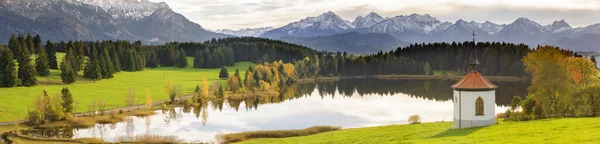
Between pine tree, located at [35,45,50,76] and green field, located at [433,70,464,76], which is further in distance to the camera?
green field, located at [433,70,464,76]

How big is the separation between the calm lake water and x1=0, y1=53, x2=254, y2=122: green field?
13.6 metres

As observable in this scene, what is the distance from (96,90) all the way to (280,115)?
144ft

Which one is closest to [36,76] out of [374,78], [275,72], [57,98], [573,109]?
[57,98]

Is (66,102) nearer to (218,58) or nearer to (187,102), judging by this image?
(187,102)

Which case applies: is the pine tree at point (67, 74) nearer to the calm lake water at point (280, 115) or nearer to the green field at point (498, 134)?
the calm lake water at point (280, 115)

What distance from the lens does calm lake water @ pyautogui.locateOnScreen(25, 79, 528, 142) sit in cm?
6806

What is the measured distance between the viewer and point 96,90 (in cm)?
10562

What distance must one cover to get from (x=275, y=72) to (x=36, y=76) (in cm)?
5883

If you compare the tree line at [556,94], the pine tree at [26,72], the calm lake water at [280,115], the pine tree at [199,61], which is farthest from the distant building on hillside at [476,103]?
the pine tree at [199,61]

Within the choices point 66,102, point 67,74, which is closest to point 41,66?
point 67,74

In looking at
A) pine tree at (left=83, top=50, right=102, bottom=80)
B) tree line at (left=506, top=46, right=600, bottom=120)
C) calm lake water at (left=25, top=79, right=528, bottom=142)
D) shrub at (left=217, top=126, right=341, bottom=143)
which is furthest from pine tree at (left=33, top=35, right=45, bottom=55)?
tree line at (left=506, top=46, right=600, bottom=120)

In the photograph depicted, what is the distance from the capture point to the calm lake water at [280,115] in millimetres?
68062

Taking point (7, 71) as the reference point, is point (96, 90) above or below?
below

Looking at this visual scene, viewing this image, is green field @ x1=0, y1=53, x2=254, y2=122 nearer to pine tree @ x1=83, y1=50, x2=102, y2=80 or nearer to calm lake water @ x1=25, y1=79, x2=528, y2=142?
pine tree @ x1=83, y1=50, x2=102, y2=80
